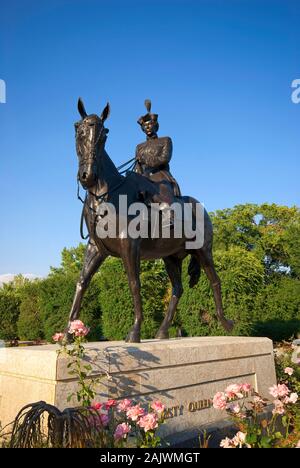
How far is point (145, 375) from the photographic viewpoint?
459cm

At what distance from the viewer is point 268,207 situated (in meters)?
40.2

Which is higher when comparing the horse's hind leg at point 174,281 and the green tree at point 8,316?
the horse's hind leg at point 174,281

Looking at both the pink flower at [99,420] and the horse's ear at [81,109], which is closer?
the pink flower at [99,420]

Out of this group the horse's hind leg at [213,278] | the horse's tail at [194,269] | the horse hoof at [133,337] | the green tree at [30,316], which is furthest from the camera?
the green tree at [30,316]

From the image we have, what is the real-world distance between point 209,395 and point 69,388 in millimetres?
2244

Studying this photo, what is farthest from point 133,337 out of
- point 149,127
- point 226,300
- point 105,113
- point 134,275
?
point 226,300

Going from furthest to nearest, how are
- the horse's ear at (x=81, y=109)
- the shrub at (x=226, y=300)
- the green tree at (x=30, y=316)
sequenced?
1. the green tree at (x=30, y=316)
2. the shrub at (x=226, y=300)
3. the horse's ear at (x=81, y=109)

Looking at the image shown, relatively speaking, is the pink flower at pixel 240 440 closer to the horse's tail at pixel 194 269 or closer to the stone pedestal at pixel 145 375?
the stone pedestal at pixel 145 375

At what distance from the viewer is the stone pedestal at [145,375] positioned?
13.0 ft

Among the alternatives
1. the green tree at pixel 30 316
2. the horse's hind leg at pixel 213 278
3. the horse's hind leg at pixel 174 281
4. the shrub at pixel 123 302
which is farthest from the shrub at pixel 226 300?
the green tree at pixel 30 316

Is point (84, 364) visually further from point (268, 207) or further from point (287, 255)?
point (268, 207)

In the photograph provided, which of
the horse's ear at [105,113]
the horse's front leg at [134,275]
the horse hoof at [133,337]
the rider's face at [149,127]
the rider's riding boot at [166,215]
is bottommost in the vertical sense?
→ the horse hoof at [133,337]

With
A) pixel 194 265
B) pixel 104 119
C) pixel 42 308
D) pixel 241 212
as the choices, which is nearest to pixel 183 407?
pixel 194 265

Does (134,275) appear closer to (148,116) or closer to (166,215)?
(166,215)
